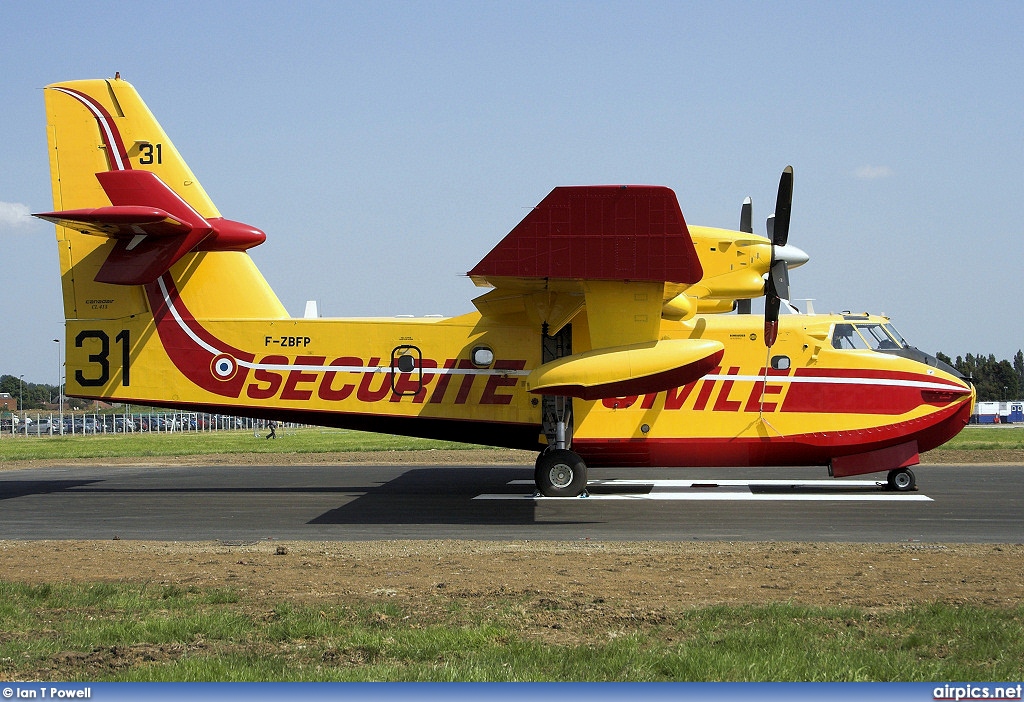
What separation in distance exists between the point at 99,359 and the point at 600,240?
407 inches

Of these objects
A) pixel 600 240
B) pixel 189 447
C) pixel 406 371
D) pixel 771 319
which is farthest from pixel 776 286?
pixel 189 447

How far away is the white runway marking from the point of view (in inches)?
680

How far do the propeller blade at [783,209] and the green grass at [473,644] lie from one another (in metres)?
9.14

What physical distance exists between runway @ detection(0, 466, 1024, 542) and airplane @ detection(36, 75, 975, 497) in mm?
1099

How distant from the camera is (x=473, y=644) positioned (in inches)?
264

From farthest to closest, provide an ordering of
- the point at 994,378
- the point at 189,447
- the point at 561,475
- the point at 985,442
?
the point at 994,378 < the point at 189,447 < the point at 985,442 < the point at 561,475

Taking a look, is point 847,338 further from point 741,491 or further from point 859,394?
point 741,491

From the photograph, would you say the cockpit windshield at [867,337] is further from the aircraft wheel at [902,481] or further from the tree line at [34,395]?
the tree line at [34,395]

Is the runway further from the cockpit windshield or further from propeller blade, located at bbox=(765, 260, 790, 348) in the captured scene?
Answer: propeller blade, located at bbox=(765, 260, 790, 348)

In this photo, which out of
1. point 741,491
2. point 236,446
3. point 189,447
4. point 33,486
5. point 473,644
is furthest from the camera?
point 236,446

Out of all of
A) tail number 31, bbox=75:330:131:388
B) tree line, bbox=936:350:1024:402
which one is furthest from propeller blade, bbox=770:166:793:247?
tree line, bbox=936:350:1024:402

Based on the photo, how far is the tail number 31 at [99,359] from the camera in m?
17.9

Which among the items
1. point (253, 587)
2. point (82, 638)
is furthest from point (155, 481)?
point (82, 638)

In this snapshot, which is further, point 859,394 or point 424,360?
point 424,360
